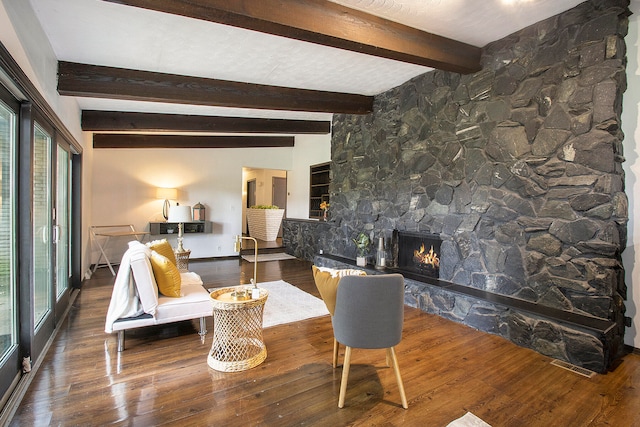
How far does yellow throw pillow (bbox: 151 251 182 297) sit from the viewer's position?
122 inches

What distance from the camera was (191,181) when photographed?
7.57 metres

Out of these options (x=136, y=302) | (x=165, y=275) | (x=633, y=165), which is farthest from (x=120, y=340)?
(x=633, y=165)

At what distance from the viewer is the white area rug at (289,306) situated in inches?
149

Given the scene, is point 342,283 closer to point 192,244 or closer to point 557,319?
point 557,319

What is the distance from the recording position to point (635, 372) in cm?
262

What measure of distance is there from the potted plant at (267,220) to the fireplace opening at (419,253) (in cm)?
502

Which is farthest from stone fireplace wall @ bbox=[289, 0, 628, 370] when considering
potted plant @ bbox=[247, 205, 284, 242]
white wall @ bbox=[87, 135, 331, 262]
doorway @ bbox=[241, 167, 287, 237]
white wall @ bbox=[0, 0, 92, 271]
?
doorway @ bbox=[241, 167, 287, 237]

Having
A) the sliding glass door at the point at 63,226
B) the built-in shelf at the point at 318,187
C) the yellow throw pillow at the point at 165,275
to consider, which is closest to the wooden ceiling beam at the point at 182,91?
the sliding glass door at the point at 63,226

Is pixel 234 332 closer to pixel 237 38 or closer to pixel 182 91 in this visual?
pixel 237 38

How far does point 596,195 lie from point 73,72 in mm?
5290

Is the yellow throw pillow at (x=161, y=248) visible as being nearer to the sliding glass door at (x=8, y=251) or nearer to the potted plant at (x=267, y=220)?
the sliding glass door at (x=8, y=251)

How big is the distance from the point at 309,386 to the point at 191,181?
6300 mm

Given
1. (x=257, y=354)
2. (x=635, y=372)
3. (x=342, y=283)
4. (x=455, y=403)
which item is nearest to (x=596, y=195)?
(x=635, y=372)

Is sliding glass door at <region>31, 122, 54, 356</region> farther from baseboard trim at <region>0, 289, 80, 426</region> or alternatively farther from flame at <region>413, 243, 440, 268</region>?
flame at <region>413, 243, 440, 268</region>
